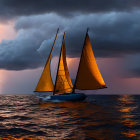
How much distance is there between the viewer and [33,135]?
1425 cm

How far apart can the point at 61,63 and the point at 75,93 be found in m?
8.20

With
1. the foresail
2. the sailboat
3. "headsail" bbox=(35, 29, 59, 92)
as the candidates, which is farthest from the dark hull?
"headsail" bbox=(35, 29, 59, 92)

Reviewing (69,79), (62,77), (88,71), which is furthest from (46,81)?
(88,71)

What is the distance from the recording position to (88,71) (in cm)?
4228

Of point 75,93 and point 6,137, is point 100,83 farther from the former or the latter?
point 6,137

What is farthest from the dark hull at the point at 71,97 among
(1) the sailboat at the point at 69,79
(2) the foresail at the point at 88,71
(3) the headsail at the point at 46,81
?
(3) the headsail at the point at 46,81

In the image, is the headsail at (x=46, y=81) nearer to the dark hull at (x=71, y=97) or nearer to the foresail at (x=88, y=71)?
the dark hull at (x=71, y=97)

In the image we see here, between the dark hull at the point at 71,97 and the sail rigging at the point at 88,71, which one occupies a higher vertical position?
the sail rigging at the point at 88,71

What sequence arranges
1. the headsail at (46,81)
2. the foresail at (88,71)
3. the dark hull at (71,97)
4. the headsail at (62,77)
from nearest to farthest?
the foresail at (88,71)
the headsail at (62,77)
the dark hull at (71,97)
the headsail at (46,81)

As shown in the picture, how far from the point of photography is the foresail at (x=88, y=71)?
42.0 meters

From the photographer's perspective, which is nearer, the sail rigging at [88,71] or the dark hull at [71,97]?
the sail rigging at [88,71]

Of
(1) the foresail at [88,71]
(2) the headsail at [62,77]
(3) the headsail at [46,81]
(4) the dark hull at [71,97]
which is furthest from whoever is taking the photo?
(3) the headsail at [46,81]

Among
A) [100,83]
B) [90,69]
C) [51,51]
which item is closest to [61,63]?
[51,51]

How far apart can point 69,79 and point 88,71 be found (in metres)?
7.45
